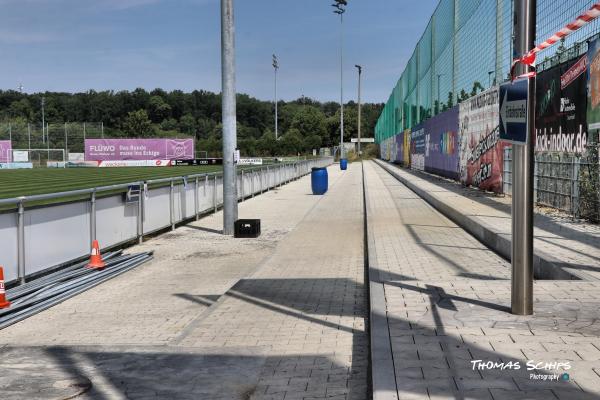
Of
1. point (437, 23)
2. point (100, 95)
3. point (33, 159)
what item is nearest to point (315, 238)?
point (437, 23)

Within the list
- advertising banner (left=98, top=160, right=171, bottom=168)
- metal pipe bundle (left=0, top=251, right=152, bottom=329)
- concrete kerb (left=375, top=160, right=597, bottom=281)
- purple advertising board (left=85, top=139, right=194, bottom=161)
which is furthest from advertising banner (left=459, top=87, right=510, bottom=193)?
purple advertising board (left=85, top=139, right=194, bottom=161)

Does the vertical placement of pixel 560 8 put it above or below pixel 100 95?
below

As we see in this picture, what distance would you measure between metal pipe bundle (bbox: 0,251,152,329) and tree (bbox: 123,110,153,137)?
380 feet

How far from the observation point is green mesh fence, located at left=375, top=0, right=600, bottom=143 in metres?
11.8

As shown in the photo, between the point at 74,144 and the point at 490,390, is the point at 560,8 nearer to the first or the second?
the point at 490,390

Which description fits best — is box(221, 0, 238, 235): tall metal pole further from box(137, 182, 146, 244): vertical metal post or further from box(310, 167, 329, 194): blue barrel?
box(310, 167, 329, 194): blue barrel

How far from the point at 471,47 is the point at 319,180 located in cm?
797

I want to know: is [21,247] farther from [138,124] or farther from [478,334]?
[138,124]

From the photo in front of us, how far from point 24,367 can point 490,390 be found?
11.7ft

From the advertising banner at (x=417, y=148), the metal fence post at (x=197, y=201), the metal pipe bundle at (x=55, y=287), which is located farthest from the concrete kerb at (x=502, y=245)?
the advertising banner at (x=417, y=148)

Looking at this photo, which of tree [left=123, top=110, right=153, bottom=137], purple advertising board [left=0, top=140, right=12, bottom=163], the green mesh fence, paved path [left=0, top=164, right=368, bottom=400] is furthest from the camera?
tree [left=123, top=110, right=153, bottom=137]

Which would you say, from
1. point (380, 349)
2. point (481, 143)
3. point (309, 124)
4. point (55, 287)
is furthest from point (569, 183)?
point (309, 124)

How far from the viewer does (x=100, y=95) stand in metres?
137

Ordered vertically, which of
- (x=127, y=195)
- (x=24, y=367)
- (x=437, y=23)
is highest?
(x=437, y=23)
